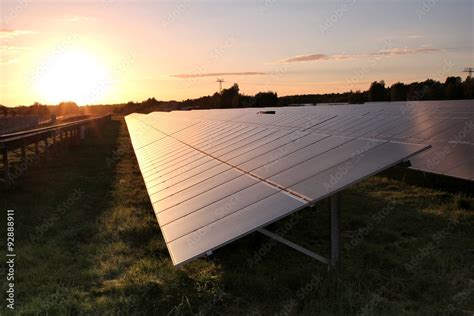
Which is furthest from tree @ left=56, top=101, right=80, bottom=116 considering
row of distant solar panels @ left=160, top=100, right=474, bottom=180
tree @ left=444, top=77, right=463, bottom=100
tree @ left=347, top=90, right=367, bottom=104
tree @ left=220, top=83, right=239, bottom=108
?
row of distant solar panels @ left=160, top=100, right=474, bottom=180

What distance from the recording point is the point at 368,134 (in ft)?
56.5

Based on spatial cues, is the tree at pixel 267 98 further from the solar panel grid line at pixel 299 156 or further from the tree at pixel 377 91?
the solar panel grid line at pixel 299 156

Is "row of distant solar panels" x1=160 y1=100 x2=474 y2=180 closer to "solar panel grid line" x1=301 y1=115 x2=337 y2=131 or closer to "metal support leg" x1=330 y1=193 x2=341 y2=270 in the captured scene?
"solar panel grid line" x1=301 y1=115 x2=337 y2=131

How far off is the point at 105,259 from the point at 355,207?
6475 mm

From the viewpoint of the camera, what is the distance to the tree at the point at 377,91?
92.5 metres

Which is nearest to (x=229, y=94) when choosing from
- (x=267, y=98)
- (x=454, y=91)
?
(x=267, y=98)

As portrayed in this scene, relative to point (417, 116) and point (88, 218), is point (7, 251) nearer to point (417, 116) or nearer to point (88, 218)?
point (88, 218)

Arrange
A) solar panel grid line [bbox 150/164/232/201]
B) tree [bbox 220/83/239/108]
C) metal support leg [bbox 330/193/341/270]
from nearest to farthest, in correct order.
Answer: metal support leg [bbox 330/193/341/270]
solar panel grid line [bbox 150/164/232/201]
tree [bbox 220/83/239/108]

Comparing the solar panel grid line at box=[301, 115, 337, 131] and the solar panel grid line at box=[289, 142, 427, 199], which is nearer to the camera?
the solar panel grid line at box=[289, 142, 427, 199]

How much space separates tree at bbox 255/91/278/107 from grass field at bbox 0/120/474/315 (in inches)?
3321

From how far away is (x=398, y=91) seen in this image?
91.2 metres

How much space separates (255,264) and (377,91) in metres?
92.8

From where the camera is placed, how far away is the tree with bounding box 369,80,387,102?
92.5 meters

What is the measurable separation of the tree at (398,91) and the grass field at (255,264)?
78.5m
